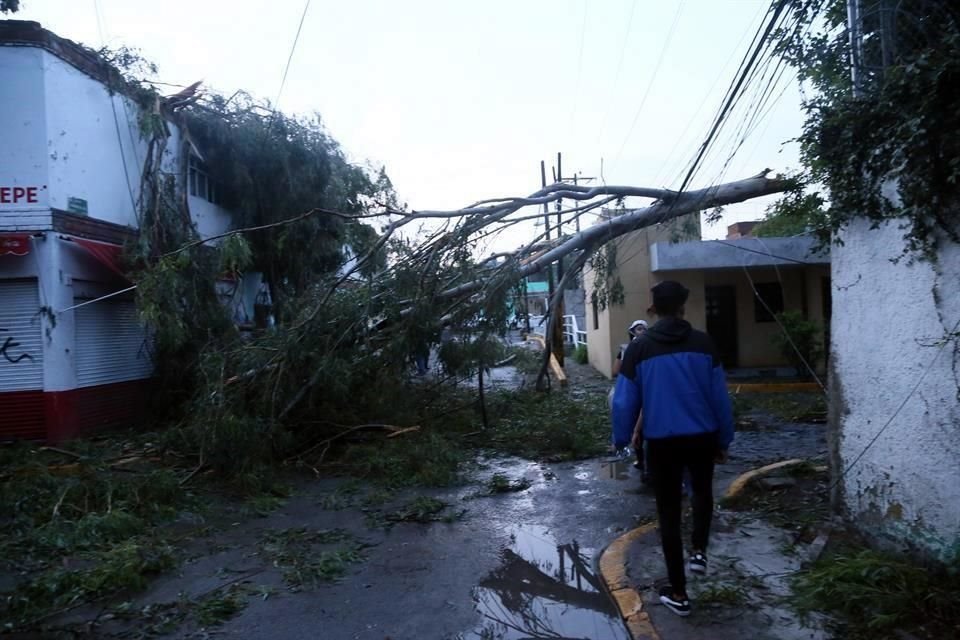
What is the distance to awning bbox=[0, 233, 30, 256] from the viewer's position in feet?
32.4

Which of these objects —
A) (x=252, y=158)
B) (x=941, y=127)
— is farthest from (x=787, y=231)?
(x=941, y=127)

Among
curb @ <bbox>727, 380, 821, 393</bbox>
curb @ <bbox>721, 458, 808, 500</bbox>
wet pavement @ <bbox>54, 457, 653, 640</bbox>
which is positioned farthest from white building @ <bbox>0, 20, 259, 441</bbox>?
curb @ <bbox>727, 380, 821, 393</bbox>

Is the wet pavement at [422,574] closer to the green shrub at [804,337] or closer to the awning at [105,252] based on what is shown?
the awning at [105,252]

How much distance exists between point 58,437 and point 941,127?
34.8 feet

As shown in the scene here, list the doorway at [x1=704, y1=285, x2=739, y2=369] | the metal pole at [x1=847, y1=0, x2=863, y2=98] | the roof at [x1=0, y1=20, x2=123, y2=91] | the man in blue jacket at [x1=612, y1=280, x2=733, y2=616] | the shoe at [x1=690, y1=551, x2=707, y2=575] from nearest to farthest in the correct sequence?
1. the man in blue jacket at [x1=612, y1=280, x2=733, y2=616]
2. the shoe at [x1=690, y1=551, x2=707, y2=575]
3. the metal pole at [x1=847, y1=0, x2=863, y2=98]
4. the roof at [x1=0, y1=20, x2=123, y2=91]
5. the doorway at [x1=704, y1=285, x2=739, y2=369]

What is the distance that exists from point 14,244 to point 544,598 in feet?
28.5

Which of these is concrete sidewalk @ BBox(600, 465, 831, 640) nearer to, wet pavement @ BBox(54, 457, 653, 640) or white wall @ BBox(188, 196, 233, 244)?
wet pavement @ BBox(54, 457, 653, 640)

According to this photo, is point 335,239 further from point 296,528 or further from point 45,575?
point 45,575

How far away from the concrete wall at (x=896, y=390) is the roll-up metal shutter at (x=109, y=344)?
988cm

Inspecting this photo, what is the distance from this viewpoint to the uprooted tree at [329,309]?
348 inches

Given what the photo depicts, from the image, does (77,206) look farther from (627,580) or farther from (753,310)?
(753,310)

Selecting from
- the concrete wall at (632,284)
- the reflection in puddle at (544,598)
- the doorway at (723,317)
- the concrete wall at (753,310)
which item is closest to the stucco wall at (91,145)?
the reflection in puddle at (544,598)

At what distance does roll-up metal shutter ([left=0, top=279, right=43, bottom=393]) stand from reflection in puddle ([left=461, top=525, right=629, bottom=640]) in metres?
7.87

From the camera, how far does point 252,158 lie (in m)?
14.8
